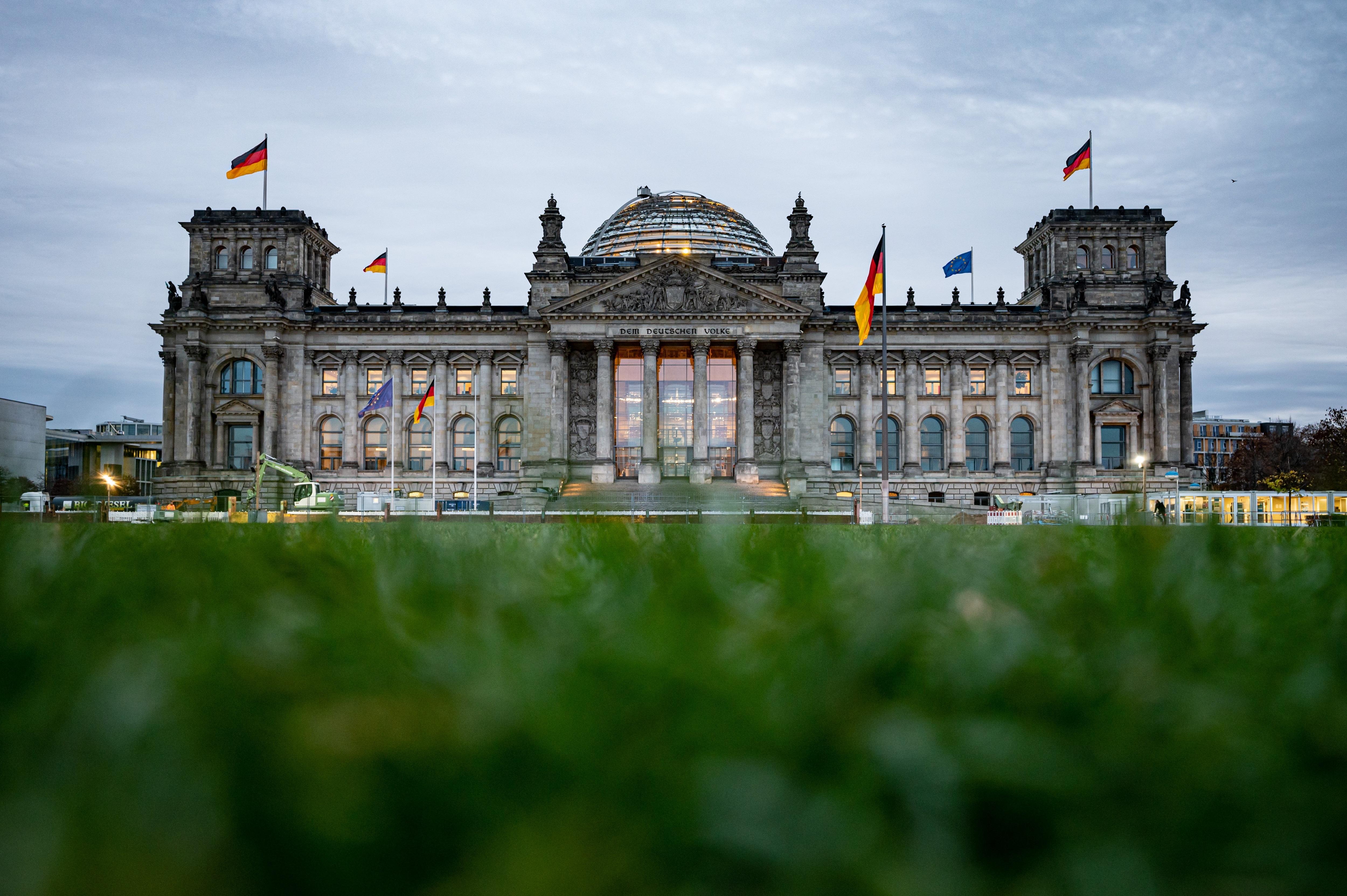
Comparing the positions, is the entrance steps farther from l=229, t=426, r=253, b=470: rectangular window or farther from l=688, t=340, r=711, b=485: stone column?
l=229, t=426, r=253, b=470: rectangular window

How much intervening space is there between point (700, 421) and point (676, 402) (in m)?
4.44

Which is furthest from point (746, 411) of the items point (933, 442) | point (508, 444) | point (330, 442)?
point (330, 442)

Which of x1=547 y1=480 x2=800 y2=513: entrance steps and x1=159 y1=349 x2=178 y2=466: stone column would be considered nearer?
x1=547 y1=480 x2=800 y2=513: entrance steps

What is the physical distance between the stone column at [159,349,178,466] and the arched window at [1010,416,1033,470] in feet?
178

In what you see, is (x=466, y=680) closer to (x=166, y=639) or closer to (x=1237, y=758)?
(x=166, y=639)

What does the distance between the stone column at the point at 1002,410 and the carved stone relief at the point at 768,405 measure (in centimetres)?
1426

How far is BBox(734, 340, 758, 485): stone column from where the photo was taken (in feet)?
166

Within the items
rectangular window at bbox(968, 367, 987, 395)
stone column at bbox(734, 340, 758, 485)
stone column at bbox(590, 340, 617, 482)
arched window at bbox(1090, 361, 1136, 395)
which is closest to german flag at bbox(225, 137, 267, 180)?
stone column at bbox(590, 340, 617, 482)

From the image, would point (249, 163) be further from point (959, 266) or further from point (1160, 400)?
point (1160, 400)

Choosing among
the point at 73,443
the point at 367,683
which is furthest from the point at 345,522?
the point at 73,443

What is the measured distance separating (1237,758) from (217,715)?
3.29ft

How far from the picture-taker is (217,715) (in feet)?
2.77

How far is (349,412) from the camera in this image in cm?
5525

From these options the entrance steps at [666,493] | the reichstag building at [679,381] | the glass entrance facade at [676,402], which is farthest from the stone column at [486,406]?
the glass entrance facade at [676,402]
